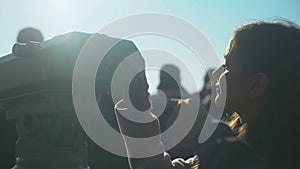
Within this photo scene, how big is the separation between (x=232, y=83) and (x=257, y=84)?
0.19 feet

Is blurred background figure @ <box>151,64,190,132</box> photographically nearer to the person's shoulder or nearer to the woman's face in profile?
the woman's face in profile

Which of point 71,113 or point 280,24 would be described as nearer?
point 71,113

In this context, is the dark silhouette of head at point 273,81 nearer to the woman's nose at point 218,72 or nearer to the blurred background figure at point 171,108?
the woman's nose at point 218,72

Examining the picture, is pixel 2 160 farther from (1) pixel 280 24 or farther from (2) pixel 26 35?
(1) pixel 280 24

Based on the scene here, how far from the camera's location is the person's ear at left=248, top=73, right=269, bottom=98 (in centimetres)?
98

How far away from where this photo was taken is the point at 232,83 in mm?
1011

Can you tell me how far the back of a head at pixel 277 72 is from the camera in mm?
952

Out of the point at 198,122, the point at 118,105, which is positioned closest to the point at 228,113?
the point at 198,122

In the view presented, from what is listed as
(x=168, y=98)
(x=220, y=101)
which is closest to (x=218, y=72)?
(x=220, y=101)

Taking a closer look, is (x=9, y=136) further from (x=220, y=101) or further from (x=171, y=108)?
(x=220, y=101)

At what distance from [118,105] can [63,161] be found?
175 mm

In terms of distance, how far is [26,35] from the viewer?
1746 millimetres

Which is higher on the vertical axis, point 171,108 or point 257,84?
point 257,84

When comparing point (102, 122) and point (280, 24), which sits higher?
point (280, 24)
